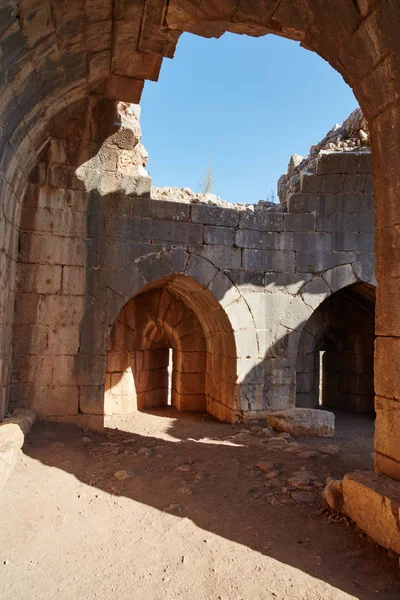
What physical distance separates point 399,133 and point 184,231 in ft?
12.7

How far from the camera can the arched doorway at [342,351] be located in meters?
8.71

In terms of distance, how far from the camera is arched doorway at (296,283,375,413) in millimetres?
8711

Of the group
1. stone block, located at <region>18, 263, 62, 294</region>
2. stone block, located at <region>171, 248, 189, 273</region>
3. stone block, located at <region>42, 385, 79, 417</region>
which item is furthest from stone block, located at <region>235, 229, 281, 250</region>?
stone block, located at <region>42, 385, 79, 417</region>

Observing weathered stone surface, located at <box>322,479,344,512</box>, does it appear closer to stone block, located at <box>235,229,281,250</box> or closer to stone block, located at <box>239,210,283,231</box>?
stone block, located at <box>235,229,281,250</box>

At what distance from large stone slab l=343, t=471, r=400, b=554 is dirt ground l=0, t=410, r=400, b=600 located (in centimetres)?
9

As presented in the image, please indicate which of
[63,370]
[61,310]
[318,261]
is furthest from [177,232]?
[63,370]

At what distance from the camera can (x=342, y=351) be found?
971 centimetres

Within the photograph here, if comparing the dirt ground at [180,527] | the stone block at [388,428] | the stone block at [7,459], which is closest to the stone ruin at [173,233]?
the stone block at [388,428]

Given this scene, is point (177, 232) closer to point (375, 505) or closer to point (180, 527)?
point (180, 527)

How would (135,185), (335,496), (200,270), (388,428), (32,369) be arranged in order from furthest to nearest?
(200,270)
(135,185)
(32,369)
(335,496)
(388,428)

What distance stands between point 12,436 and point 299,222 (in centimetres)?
523

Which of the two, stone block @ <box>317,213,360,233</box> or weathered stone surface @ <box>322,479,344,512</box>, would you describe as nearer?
weathered stone surface @ <box>322,479,344,512</box>

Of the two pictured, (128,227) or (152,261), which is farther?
(152,261)

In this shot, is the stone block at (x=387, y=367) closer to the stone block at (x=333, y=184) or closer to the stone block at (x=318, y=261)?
the stone block at (x=318, y=261)
